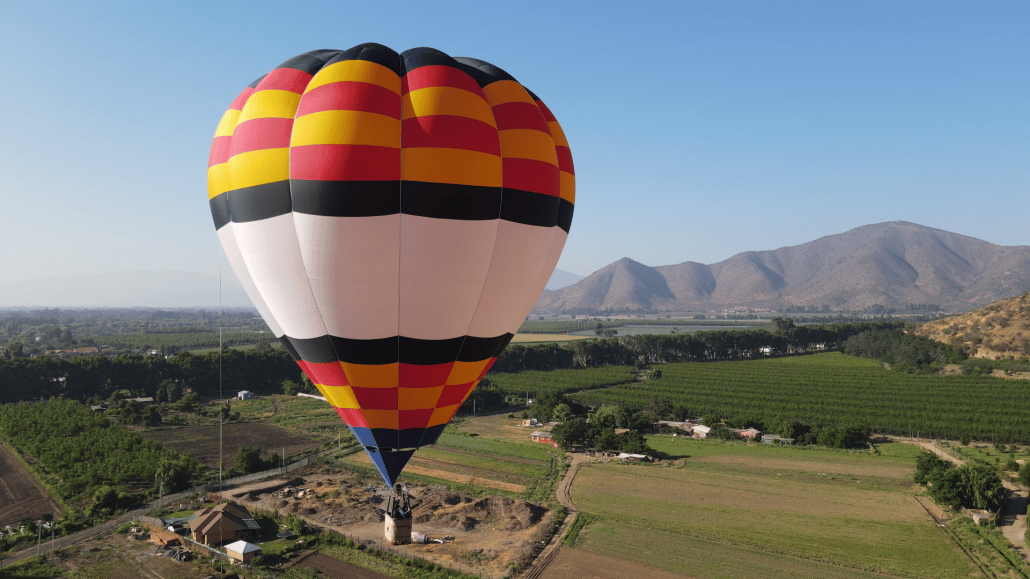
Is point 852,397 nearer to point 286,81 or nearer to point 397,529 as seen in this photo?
point 397,529

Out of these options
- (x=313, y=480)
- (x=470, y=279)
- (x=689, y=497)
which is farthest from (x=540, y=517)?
(x=470, y=279)

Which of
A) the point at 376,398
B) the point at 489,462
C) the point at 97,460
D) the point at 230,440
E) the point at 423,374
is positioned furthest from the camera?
the point at 230,440

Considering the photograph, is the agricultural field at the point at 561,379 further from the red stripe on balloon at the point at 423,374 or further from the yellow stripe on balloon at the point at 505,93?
the yellow stripe on balloon at the point at 505,93

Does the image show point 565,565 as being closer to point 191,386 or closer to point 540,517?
point 540,517

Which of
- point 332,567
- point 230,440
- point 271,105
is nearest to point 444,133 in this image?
point 271,105

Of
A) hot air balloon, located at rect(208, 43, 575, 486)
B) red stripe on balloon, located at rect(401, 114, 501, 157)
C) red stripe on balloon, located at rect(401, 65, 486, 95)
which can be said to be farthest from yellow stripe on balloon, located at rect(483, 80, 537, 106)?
red stripe on balloon, located at rect(401, 114, 501, 157)

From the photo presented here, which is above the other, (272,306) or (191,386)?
(272,306)
